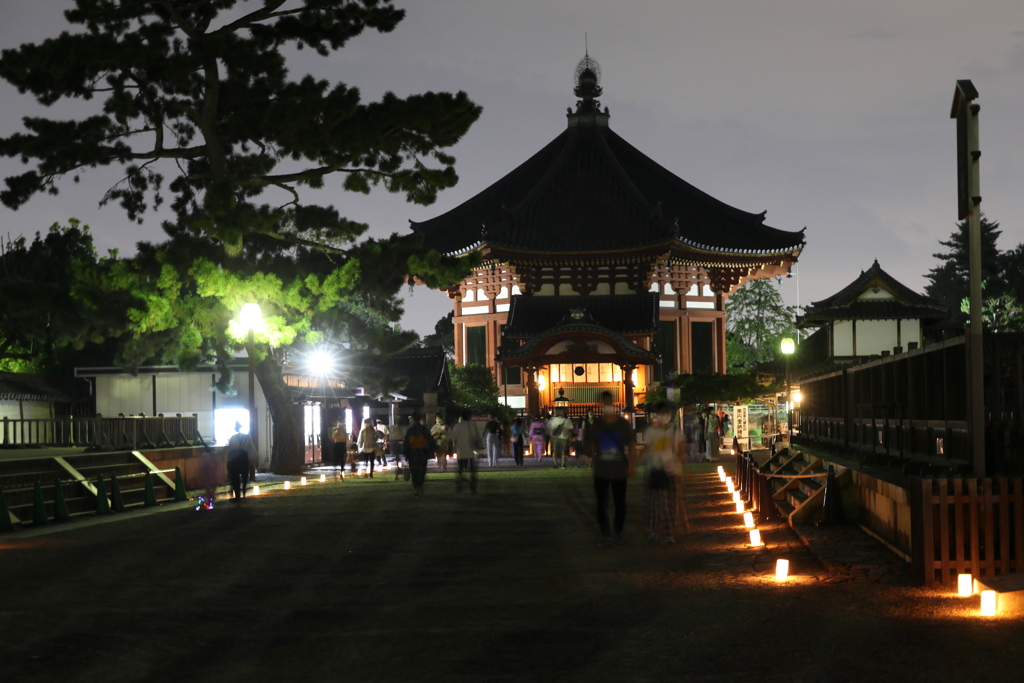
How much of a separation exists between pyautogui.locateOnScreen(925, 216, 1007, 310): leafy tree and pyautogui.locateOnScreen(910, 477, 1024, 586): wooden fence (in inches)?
2600

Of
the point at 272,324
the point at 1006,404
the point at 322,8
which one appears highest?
the point at 322,8

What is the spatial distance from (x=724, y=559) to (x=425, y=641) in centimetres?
509

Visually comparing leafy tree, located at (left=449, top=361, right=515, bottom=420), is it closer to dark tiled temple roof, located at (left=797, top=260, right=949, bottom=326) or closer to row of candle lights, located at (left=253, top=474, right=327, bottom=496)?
dark tiled temple roof, located at (left=797, top=260, right=949, bottom=326)

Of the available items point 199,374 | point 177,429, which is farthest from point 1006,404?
point 199,374

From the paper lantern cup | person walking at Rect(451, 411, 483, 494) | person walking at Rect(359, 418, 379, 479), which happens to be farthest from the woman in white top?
the paper lantern cup

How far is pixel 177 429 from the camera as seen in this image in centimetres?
2780

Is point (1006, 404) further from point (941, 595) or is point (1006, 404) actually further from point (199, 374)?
point (199, 374)

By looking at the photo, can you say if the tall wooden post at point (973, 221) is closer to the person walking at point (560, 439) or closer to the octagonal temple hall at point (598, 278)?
the person walking at point (560, 439)

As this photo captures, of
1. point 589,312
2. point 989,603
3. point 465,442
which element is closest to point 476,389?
point 589,312

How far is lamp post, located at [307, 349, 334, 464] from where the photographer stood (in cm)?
3331

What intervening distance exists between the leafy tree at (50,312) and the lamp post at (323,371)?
21.4 feet

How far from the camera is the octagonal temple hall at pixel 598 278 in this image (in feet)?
153

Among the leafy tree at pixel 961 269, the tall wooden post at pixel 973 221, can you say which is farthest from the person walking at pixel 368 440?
the leafy tree at pixel 961 269

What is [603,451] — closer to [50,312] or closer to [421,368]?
[50,312]
